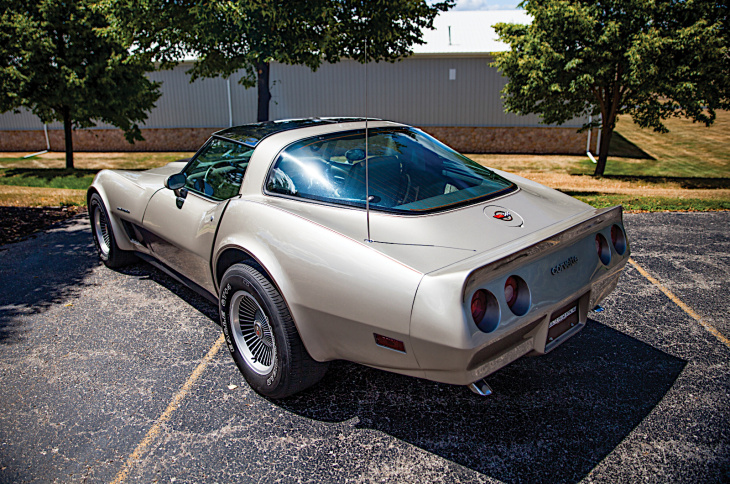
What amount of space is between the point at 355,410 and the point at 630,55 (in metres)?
14.0

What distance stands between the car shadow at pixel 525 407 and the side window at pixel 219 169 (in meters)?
1.41

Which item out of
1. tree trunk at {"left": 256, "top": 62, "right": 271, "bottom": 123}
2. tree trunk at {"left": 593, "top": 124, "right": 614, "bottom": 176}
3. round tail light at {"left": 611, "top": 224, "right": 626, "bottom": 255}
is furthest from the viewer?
tree trunk at {"left": 593, "top": 124, "right": 614, "bottom": 176}

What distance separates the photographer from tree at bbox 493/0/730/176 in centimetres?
1340

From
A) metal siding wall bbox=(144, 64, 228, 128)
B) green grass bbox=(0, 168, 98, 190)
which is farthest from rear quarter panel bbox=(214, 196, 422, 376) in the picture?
metal siding wall bbox=(144, 64, 228, 128)

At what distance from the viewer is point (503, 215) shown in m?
2.90

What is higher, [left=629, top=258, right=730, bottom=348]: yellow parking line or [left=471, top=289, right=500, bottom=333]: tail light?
[left=471, top=289, right=500, bottom=333]: tail light

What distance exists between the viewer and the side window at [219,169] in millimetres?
3471

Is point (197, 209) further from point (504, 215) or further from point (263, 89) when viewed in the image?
point (263, 89)

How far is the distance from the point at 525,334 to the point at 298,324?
3.74 ft

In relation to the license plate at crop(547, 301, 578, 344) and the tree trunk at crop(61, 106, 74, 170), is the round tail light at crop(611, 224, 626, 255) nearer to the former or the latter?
the license plate at crop(547, 301, 578, 344)

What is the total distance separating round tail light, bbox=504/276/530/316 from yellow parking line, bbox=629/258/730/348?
6.76 feet

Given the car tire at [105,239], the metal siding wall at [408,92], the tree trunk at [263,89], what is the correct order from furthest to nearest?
the metal siding wall at [408,92] < the tree trunk at [263,89] < the car tire at [105,239]

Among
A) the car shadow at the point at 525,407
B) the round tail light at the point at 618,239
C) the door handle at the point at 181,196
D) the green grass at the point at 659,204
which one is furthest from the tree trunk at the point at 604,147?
the door handle at the point at 181,196

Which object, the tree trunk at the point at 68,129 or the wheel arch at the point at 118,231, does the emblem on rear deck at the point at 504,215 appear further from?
the tree trunk at the point at 68,129
